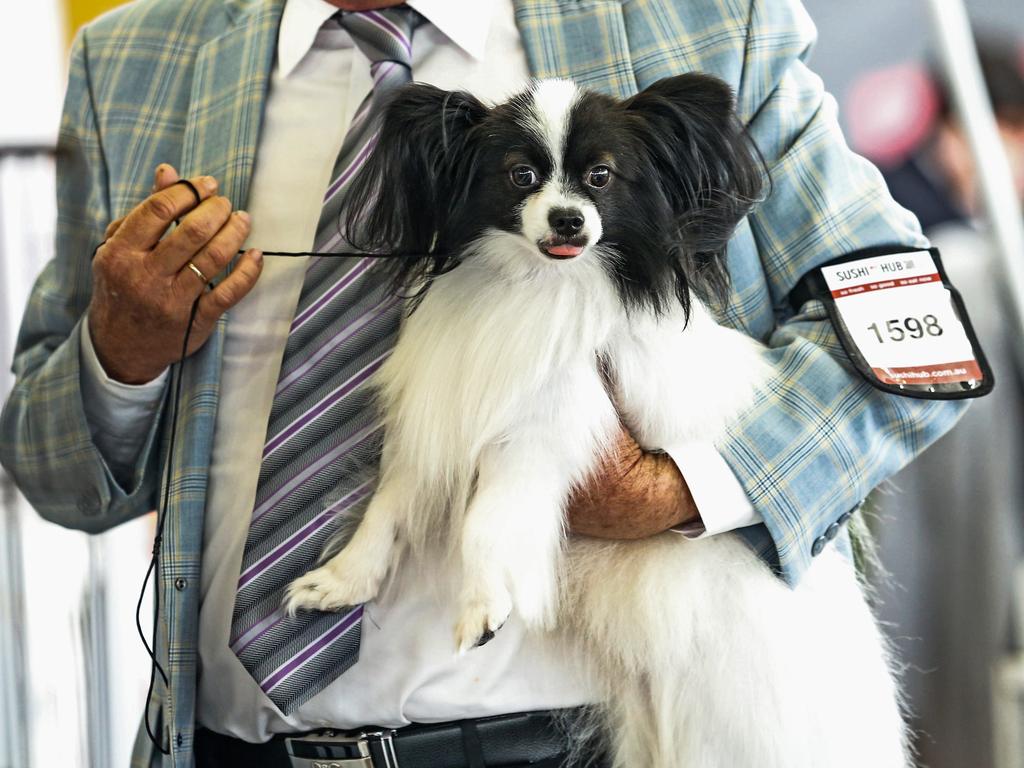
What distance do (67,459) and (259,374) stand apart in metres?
0.33

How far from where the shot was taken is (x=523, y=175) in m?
1.25

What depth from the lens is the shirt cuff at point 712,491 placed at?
137cm

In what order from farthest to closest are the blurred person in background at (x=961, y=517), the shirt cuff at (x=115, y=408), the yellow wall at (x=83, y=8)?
the yellow wall at (x=83, y=8)
the blurred person in background at (x=961, y=517)
the shirt cuff at (x=115, y=408)

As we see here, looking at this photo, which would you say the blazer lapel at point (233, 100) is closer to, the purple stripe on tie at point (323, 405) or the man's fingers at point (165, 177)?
the man's fingers at point (165, 177)

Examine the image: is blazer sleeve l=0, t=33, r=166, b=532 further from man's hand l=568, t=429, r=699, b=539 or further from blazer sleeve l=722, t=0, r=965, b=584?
blazer sleeve l=722, t=0, r=965, b=584

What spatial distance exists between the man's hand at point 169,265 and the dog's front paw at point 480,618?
54cm

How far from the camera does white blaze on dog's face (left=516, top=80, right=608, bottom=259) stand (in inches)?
47.3

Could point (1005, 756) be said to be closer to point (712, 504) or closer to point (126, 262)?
point (712, 504)

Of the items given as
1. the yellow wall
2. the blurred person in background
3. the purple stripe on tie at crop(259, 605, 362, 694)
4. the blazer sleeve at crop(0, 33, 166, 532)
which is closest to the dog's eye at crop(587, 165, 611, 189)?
the purple stripe on tie at crop(259, 605, 362, 694)

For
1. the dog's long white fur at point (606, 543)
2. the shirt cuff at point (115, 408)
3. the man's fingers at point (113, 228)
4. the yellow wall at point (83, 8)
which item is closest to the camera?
the dog's long white fur at point (606, 543)

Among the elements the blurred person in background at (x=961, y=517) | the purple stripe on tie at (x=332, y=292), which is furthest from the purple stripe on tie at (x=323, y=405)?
the blurred person in background at (x=961, y=517)

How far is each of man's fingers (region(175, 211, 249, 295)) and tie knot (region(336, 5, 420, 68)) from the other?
305 mm

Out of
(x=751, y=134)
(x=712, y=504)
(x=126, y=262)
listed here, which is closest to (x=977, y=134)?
(x=751, y=134)

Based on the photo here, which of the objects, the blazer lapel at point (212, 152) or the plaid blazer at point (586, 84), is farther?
the blazer lapel at point (212, 152)
